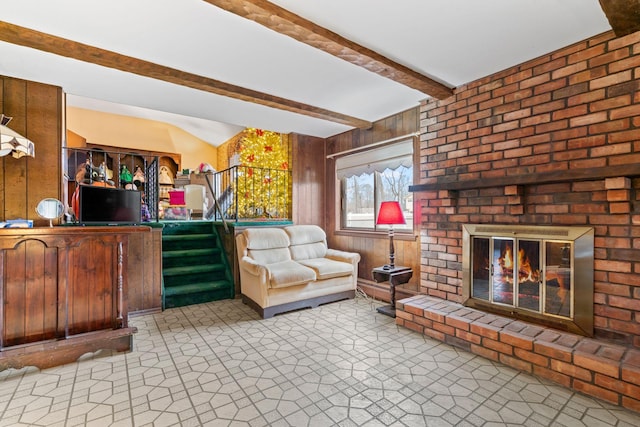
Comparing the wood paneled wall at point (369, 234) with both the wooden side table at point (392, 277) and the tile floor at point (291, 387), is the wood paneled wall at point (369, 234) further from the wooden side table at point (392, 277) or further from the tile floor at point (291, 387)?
the tile floor at point (291, 387)

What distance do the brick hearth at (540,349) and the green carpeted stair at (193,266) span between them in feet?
8.98

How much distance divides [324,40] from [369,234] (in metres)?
2.94

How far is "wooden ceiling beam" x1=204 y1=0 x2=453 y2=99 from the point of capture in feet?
6.27

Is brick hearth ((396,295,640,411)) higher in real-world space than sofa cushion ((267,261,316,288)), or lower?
lower

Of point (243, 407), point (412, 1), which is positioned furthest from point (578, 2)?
point (243, 407)

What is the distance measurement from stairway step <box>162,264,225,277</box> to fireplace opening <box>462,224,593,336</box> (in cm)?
343

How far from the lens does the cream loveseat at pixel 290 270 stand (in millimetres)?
3424

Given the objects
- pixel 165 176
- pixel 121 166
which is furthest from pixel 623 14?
pixel 165 176

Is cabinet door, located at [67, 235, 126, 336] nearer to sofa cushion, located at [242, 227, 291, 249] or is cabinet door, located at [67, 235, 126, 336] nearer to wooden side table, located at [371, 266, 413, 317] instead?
sofa cushion, located at [242, 227, 291, 249]

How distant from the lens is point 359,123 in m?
4.46

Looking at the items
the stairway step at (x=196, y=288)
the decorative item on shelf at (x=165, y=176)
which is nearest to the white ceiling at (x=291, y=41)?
the stairway step at (x=196, y=288)

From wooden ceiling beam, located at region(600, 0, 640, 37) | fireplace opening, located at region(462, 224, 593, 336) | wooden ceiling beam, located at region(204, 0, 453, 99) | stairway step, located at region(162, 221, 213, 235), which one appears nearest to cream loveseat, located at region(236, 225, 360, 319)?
stairway step, located at region(162, 221, 213, 235)

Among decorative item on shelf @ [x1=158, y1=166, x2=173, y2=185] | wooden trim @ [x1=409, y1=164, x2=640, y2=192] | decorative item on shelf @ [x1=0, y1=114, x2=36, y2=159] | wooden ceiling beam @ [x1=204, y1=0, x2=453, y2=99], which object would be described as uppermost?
wooden ceiling beam @ [x1=204, y1=0, x2=453, y2=99]

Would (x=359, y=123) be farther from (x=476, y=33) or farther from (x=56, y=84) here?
(x=56, y=84)
